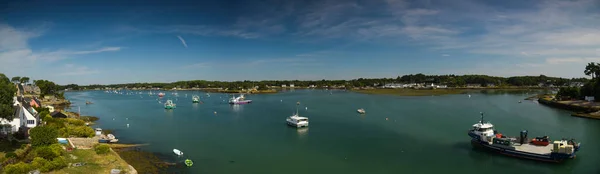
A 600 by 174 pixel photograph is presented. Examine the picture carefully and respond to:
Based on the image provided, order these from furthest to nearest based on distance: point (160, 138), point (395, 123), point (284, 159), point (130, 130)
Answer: point (395, 123)
point (130, 130)
point (160, 138)
point (284, 159)

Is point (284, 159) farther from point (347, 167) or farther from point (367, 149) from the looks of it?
point (367, 149)

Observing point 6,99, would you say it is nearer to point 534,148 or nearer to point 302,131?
point 302,131

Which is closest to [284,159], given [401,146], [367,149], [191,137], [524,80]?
[367,149]

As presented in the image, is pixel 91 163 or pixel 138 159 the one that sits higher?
pixel 91 163

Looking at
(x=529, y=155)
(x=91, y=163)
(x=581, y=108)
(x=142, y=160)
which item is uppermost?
(x=581, y=108)

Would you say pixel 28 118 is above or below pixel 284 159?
above

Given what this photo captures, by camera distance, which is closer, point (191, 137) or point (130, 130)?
point (191, 137)

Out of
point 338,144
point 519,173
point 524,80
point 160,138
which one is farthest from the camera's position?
point 524,80

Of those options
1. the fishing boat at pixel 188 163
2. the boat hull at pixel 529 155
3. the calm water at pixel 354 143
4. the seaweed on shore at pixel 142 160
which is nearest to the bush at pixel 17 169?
the seaweed on shore at pixel 142 160

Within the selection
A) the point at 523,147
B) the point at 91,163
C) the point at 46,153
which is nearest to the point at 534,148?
the point at 523,147
